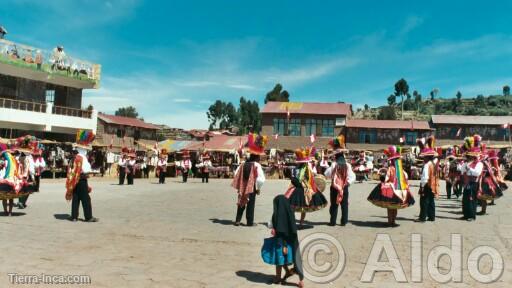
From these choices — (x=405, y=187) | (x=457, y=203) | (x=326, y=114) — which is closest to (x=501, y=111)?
(x=326, y=114)

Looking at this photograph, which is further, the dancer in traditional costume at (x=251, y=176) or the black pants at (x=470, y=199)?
the black pants at (x=470, y=199)

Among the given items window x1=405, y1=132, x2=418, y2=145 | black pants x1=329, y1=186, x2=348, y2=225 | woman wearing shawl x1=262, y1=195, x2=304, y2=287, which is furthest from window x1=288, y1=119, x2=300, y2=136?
woman wearing shawl x1=262, y1=195, x2=304, y2=287

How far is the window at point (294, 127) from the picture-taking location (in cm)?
4941

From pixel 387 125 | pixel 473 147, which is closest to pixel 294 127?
pixel 387 125

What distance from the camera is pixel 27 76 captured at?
30.1m

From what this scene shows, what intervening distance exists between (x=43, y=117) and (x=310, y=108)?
93.7 feet

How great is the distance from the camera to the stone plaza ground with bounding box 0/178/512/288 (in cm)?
597

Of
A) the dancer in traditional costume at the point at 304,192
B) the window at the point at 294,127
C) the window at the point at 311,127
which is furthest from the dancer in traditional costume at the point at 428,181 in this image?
the window at the point at 294,127

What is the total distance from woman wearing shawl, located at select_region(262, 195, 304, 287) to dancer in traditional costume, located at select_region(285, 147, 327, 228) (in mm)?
3110

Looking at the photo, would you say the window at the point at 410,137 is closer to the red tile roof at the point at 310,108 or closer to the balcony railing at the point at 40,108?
the red tile roof at the point at 310,108

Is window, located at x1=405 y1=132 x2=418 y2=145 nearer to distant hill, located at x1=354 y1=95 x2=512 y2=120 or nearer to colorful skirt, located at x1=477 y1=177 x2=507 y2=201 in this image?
colorful skirt, located at x1=477 y1=177 x2=507 y2=201

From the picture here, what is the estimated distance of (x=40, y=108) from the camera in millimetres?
30281

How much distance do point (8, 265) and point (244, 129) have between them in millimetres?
78039

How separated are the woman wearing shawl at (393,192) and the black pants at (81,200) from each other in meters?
6.54
